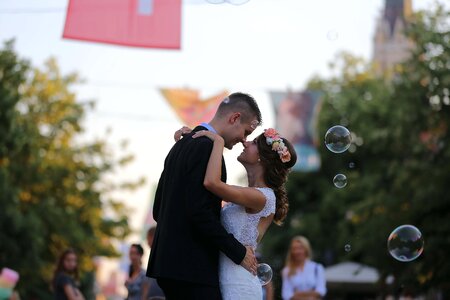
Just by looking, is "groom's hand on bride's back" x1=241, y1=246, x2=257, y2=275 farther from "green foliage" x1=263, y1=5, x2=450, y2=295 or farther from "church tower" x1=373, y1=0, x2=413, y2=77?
"church tower" x1=373, y1=0, x2=413, y2=77

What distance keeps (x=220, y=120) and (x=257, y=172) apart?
452 millimetres

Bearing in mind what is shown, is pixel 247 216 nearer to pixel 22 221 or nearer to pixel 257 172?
pixel 257 172

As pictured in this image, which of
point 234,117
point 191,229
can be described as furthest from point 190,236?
point 234,117

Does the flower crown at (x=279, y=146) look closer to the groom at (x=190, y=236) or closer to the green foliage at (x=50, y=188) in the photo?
the groom at (x=190, y=236)

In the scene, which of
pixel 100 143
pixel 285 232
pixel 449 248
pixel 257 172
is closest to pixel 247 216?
pixel 257 172

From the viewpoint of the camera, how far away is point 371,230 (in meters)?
28.8

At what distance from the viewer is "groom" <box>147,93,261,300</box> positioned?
586 centimetres

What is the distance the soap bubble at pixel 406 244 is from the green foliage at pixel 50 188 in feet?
54.6

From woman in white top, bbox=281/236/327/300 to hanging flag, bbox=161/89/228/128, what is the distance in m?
7.32

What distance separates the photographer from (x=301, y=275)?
11.6 metres

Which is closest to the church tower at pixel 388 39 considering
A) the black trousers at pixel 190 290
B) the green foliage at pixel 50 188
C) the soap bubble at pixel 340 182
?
the green foliage at pixel 50 188

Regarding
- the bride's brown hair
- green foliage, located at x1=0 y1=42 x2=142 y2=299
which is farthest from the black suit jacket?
green foliage, located at x1=0 y1=42 x2=142 y2=299

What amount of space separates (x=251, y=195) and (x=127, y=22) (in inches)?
256

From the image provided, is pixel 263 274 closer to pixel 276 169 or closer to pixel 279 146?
pixel 276 169
